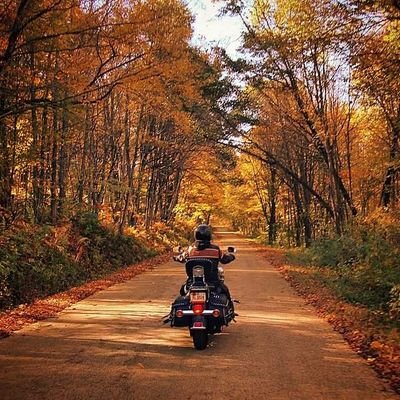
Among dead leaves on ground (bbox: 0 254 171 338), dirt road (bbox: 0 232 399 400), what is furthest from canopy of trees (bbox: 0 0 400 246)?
dirt road (bbox: 0 232 399 400)

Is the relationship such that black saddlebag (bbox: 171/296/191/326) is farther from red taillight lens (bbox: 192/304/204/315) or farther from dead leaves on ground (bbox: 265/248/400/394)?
dead leaves on ground (bbox: 265/248/400/394)

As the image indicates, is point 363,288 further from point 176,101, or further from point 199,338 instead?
point 176,101

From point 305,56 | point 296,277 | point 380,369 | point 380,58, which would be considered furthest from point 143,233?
point 380,369

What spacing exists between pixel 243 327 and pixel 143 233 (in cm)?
1951

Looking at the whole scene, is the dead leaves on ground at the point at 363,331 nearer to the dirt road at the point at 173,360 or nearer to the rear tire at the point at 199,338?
the dirt road at the point at 173,360

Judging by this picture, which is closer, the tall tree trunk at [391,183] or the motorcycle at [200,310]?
the motorcycle at [200,310]

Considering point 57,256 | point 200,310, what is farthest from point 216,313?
point 57,256

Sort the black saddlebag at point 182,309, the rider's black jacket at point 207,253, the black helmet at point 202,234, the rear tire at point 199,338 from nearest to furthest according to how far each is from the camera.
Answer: the rear tire at point 199,338
the black saddlebag at point 182,309
the rider's black jacket at point 207,253
the black helmet at point 202,234

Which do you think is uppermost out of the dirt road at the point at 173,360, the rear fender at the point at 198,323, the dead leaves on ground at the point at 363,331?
the rear fender at the point at 198,323

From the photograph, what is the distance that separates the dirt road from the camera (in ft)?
15.9

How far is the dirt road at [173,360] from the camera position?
4844 millimetres

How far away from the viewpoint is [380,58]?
10.5 meters

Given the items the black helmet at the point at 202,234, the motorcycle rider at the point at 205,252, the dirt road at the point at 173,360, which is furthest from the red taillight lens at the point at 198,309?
the black helmet at the point at 202,234

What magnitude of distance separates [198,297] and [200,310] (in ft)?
0.61
